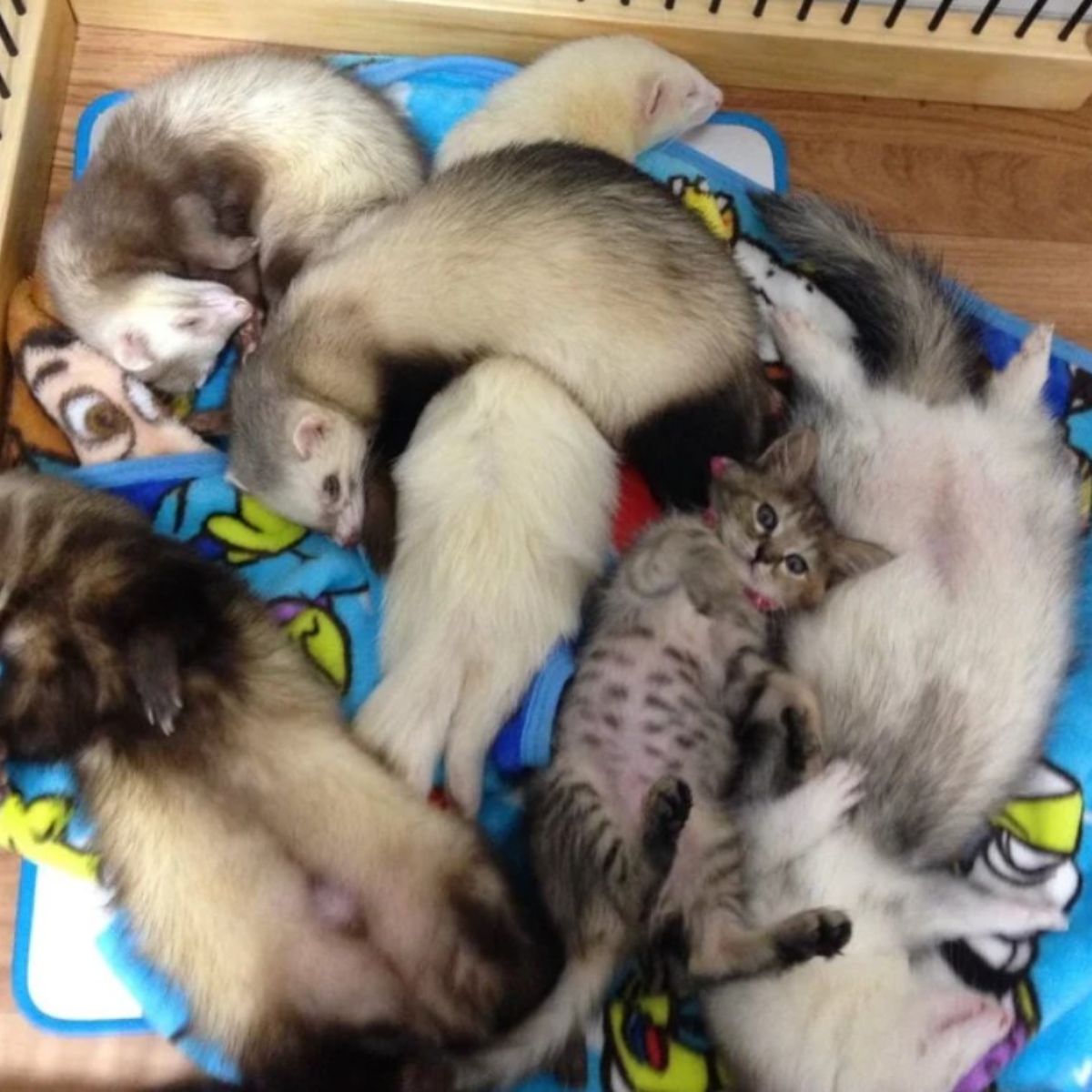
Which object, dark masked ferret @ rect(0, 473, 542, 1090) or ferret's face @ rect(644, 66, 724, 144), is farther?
ferret's face @ rect(644, 66, 724, 144)

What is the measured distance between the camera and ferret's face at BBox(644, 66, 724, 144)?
1292mm

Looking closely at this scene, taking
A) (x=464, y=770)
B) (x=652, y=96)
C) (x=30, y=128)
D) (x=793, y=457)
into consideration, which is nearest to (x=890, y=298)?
(x=793, y=457)

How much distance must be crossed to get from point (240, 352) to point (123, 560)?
14.6 inches

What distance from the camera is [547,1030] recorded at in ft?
3.09

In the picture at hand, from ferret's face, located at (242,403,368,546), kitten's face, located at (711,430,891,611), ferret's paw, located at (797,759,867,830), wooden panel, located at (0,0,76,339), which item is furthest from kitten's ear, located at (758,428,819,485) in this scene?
wooden panel, located at (0,0,76,339)

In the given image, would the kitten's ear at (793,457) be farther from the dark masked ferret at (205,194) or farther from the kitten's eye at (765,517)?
the dark masked ferret at (205,194)

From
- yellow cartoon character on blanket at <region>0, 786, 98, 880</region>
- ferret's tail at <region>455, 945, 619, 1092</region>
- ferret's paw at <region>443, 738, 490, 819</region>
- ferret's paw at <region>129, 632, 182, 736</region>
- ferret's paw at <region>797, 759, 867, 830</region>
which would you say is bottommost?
yellow cartoon character on blanket at <region>0, 786, 98, 880</region>

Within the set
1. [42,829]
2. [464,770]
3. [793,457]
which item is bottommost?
[42,829]

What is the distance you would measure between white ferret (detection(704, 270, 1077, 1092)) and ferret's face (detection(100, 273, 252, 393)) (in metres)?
0.59

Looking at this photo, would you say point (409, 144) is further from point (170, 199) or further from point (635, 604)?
point (635, 604)

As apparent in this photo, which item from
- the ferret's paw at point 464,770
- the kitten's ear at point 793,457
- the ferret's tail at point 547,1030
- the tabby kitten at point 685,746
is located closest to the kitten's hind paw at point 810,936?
the tabby kitten at point 685,746

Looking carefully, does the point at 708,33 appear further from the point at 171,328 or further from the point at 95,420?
the point at 95,420

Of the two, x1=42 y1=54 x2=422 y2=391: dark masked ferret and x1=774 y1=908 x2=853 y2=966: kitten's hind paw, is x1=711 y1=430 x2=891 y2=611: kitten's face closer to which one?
x1=774 y1=908 x2=853 y2=966: kitten's hind paw

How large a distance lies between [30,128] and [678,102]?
0.64 m
